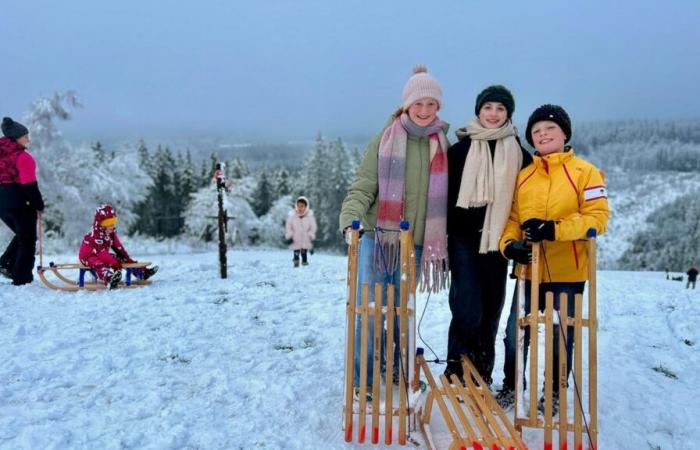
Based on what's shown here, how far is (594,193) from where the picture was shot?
337 centimetres

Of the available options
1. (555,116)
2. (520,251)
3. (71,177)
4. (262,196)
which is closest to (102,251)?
(520,251)

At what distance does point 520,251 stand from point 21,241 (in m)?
8.26

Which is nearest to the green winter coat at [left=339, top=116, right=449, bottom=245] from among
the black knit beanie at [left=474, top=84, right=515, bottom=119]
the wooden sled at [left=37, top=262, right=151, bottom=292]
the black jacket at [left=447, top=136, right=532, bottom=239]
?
the black jacket at [left=447, top=136, right=532, bottom=239]

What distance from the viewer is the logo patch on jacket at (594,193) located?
11.0 feet

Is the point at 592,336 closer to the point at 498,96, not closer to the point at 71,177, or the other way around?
the point at 498,96

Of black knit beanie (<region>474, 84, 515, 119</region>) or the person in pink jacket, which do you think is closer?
black knit beanie (<region>474, 84, 515, 119</region>)

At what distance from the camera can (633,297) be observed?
9375mm

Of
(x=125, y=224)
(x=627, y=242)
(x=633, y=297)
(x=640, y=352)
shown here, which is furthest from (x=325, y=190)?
(x=627, y=242)

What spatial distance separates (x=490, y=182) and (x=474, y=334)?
132 centimetres

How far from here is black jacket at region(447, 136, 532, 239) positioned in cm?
400

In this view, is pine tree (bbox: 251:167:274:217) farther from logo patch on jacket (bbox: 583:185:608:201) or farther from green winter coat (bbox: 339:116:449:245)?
logo patch on jacket (bbox: 583:185:608:201)

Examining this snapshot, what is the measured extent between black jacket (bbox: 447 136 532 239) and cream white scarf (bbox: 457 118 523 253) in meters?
0.07

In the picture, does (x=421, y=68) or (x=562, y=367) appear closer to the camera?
(x=562, y=367)

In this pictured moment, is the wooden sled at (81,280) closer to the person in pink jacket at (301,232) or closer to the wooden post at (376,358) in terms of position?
the person in pink jacket at (301,232)
